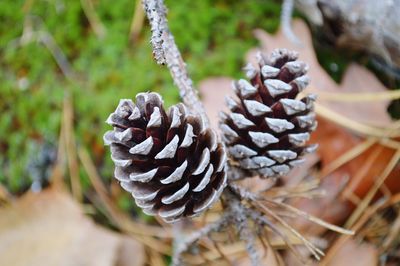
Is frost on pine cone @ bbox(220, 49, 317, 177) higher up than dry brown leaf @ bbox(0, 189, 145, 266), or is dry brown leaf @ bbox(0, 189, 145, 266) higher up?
frost on pine cone @ bbox(220, 49, 317, 177)

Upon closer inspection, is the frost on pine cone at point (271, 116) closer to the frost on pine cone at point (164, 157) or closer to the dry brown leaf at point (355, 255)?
the frost on pine cone at point (164, 157)

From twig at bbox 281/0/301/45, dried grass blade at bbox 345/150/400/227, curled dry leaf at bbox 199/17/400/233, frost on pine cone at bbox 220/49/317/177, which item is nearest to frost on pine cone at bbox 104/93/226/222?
frost on pine cone at bbox 220/49/317/177

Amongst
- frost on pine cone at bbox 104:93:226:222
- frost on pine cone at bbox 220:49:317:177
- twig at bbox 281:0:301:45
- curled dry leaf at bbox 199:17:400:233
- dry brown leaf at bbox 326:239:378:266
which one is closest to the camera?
frost on pine cone at bbox 104:93:226:222

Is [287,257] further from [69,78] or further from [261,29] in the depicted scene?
[69,78]

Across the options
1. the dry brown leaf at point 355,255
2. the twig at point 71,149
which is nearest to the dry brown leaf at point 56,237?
the twig at point 71,149

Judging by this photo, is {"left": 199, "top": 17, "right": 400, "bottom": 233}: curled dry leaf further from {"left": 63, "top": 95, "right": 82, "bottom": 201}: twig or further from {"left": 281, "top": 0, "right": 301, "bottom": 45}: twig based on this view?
{"left": 63, "top": 95, "right": 82, "bottom": 201}: twig

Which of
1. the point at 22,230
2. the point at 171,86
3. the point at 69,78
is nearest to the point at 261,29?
the point at 171,86
